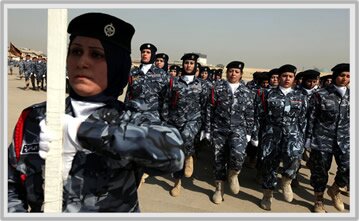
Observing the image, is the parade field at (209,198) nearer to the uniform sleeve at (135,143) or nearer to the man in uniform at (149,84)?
the man in uniform at (149,84)

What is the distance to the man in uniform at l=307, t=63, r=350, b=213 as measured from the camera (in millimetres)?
4434

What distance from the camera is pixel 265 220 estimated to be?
1359 millimetres

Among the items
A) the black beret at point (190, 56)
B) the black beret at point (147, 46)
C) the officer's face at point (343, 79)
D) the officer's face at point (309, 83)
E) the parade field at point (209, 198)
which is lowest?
the parade field at point (209, 198)

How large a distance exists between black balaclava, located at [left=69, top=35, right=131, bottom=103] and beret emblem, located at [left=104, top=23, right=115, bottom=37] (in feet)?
0.12

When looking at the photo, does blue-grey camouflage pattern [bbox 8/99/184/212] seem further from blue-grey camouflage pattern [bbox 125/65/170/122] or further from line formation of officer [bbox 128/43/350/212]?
blue-grey camouflage pattern [bbox 125/65/170/122]

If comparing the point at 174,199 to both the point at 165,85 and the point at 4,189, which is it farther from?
the point at 4,189

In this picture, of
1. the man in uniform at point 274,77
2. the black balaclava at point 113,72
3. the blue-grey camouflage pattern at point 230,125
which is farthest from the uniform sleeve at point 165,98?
the black balaclava at point 113,72

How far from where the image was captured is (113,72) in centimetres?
136

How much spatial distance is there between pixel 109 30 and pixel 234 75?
3.77m

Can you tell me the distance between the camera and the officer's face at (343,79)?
175 inches

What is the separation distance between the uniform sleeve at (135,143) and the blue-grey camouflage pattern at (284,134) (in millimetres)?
3711

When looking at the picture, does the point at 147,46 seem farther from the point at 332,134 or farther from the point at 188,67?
the point at 332,134

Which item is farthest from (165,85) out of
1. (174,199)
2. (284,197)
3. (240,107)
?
(284,197)

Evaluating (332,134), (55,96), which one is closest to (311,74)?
(332,134)
